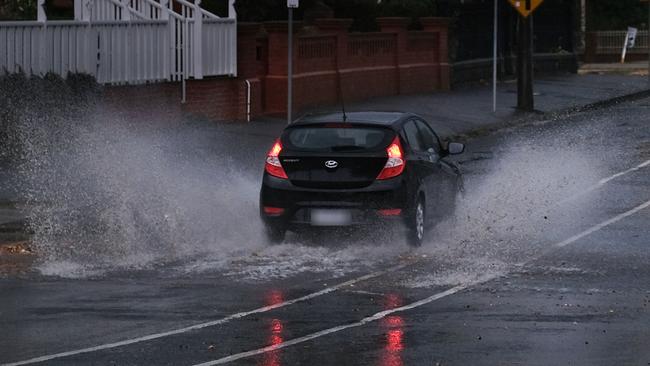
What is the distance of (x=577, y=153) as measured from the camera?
1093 inches

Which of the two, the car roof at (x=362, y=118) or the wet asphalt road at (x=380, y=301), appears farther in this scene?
the car roof at (x=362, y=118)

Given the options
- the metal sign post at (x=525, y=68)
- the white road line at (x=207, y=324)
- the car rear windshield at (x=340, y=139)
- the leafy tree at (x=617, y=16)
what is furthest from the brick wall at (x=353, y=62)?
the leafy tree at (x=617, y=16)

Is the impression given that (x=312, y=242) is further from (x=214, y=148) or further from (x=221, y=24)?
(x=221, y=24)

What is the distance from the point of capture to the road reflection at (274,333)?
394 inches

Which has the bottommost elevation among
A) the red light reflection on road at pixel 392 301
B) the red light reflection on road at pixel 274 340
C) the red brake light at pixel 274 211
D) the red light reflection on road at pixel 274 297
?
the red light reflection on road at pixel 274 340

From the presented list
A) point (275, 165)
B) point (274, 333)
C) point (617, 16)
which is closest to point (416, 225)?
point (275, 165)

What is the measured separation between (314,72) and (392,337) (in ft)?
82.1

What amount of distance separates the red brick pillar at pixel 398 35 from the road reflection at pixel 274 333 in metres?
28.1

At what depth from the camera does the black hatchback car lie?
15.5 m

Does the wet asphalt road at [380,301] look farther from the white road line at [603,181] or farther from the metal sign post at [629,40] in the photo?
the metal sign post at [629,40]

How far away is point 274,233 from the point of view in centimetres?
1586

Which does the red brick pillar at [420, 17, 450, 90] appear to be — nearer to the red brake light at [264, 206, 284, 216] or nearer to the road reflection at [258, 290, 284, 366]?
the red brake light at [264, 206, 284, 216]

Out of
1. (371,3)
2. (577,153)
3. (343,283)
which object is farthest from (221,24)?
(343,283)

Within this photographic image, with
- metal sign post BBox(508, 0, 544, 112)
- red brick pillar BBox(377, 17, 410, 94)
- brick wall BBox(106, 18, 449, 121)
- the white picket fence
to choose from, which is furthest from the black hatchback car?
red brick pillar BBox(377, 17, 410, 94)
